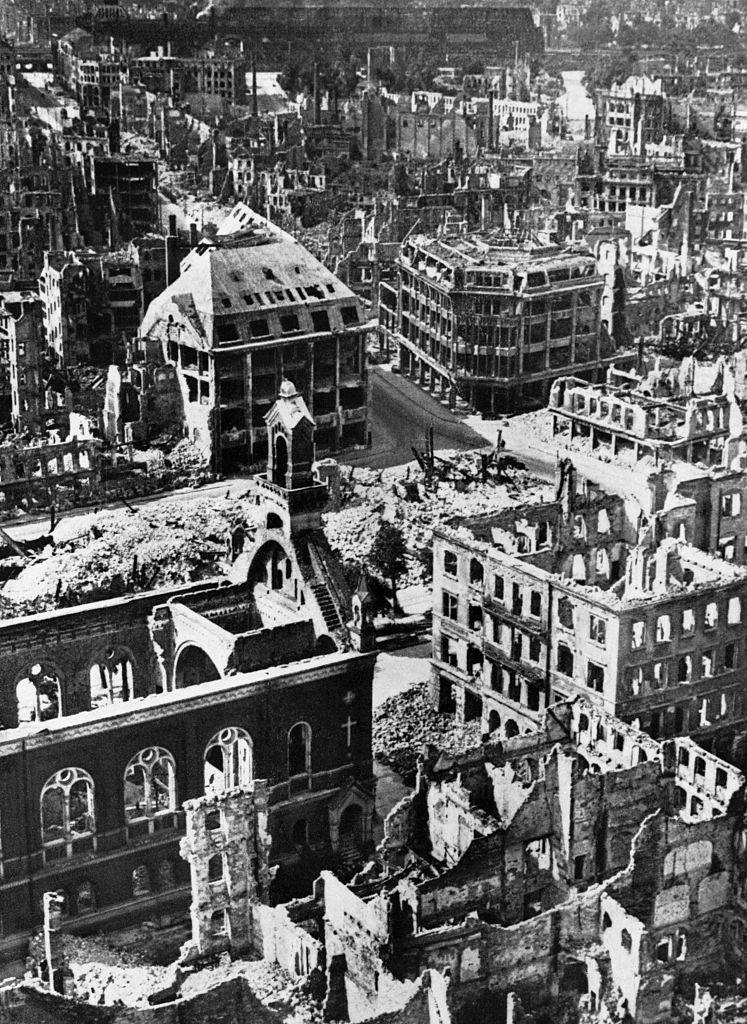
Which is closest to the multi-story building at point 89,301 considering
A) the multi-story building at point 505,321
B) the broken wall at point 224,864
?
the multi-story building at point 505,321

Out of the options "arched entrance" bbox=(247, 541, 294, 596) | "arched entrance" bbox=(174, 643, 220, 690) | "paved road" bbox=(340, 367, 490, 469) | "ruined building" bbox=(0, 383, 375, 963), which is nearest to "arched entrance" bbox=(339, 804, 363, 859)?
"ruined building" bbox=(0, 383, 375, 963)

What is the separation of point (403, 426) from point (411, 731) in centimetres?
5427

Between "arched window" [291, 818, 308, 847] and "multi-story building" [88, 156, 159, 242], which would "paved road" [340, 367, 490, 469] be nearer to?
"multi-story building" [88, 156, 159, 242]

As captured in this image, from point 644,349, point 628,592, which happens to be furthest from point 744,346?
point 628,592

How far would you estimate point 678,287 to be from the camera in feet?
547

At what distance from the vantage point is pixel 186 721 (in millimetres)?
69688

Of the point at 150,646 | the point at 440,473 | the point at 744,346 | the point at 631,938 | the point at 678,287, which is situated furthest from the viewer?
the point at 678,287

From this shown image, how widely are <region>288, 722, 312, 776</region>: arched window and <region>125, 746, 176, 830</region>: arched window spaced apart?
5.76 m

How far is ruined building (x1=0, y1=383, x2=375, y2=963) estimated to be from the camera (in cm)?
6700

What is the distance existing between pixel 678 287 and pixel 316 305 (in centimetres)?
5214

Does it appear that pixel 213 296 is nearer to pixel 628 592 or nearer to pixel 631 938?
pixel 628 592

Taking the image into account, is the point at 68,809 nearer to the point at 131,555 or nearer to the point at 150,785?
the point at 150,785

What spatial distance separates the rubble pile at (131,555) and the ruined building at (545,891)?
30.7 metres

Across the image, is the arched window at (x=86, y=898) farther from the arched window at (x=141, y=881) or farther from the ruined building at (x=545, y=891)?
the ruined building at (x=545, y=891)
